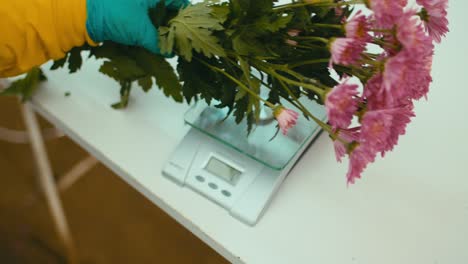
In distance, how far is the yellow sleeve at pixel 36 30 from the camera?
63 cm

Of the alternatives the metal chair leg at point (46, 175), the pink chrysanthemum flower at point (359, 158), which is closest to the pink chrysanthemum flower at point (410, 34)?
the pink chrysanthemum flower at point (359, 158)

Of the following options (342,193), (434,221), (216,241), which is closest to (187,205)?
(216,241)

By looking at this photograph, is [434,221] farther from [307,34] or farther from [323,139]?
[307,34]

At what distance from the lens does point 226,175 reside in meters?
0.73

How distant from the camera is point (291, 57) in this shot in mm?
598

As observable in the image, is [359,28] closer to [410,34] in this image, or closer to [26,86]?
[410,34]

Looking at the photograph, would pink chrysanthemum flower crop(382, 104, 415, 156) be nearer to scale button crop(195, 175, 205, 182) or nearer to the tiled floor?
scale button crop(195, 175, 205, 182)

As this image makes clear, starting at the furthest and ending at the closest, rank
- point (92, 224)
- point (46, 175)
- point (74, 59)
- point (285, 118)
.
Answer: point (92, 224), point (46, 175), point (74, 59), point (285, 118)

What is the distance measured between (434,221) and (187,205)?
40cm

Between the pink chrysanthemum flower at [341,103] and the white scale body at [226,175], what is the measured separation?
0.27m

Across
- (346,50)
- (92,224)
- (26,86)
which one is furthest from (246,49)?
(92,224)

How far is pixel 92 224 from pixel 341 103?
1.21 meters

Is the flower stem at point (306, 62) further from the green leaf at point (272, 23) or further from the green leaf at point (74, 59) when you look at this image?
the green leaf at point (74, 59)

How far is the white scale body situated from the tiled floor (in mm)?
724
